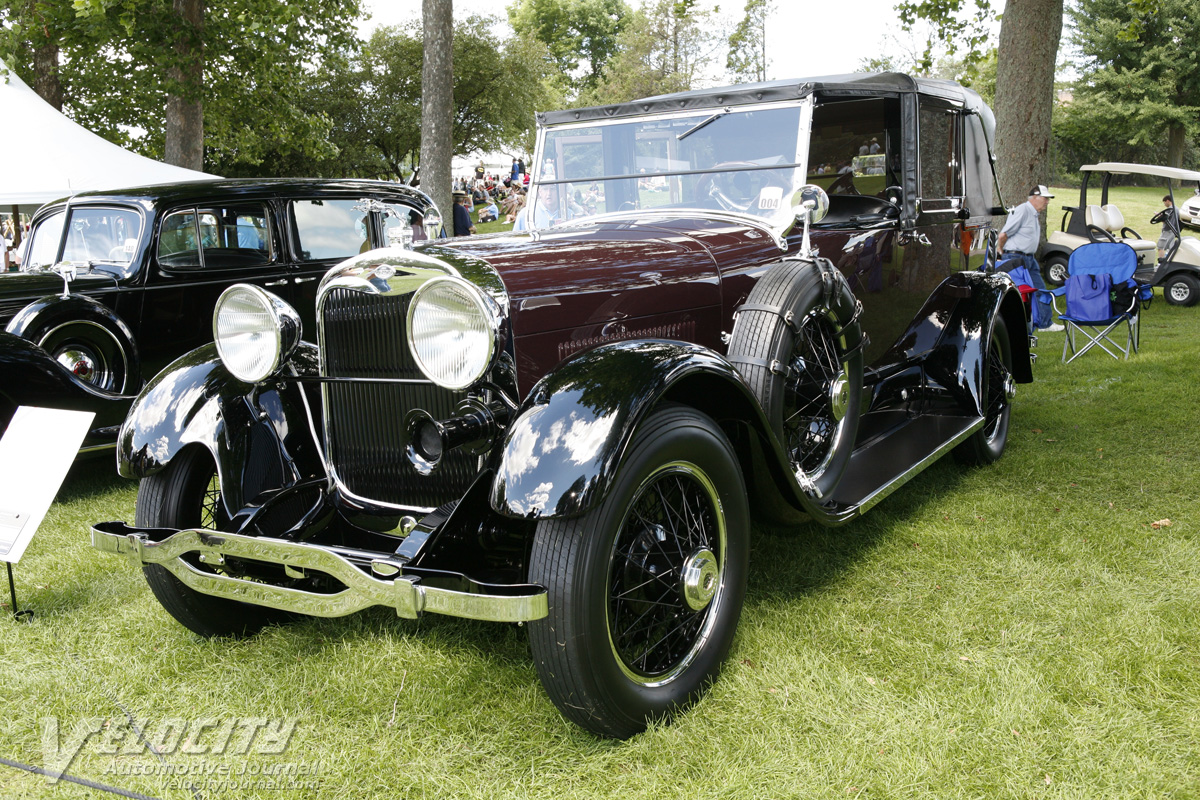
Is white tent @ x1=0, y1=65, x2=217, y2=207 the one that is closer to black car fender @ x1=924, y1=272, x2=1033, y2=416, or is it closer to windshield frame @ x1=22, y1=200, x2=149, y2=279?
windshield frame @ x1=22, y1=200, x2=149, y2=279

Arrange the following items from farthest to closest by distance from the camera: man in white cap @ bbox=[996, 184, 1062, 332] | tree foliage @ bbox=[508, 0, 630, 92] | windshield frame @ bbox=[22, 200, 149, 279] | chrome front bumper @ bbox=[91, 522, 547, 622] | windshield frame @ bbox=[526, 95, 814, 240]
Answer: tree foliage @ bbox=[508, 0, 630, 92] < man in white cap @ bbox=[996, 184, 1062, 332] < windshield frame @ bbox=[22, 200, 149, 279] < windshield frame @ bbox=[526, 95, 814, 240] < chrome front bumper @ bbox=[91, 522, 547, 622]

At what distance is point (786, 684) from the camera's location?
8.68ft

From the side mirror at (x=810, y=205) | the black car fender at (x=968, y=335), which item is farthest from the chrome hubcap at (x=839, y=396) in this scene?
the black car fender at (x=968, y=335)

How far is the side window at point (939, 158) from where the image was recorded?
4250 mm

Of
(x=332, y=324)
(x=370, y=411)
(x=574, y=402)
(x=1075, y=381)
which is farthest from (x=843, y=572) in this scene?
(x=1075, y=381)

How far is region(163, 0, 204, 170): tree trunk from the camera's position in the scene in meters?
11.6

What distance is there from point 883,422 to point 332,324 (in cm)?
282

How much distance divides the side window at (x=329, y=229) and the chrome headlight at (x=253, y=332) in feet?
12.0

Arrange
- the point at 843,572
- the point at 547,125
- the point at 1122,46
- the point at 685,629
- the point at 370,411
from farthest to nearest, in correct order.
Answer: the point at 1122,46
the point at 547,125
the point at 843,572
the point at 370,411
the point at 685,629

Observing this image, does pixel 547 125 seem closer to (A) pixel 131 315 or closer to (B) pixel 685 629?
(B) pixel 685 629

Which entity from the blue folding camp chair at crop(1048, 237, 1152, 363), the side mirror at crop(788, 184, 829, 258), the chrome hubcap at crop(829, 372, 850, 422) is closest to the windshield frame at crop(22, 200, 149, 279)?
the side mirror at crop(788, 184, 829, 258)

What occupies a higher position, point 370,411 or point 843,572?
point 370,411

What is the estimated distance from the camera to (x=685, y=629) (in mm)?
2592

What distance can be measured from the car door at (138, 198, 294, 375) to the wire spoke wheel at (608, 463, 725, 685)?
4.38 meters
